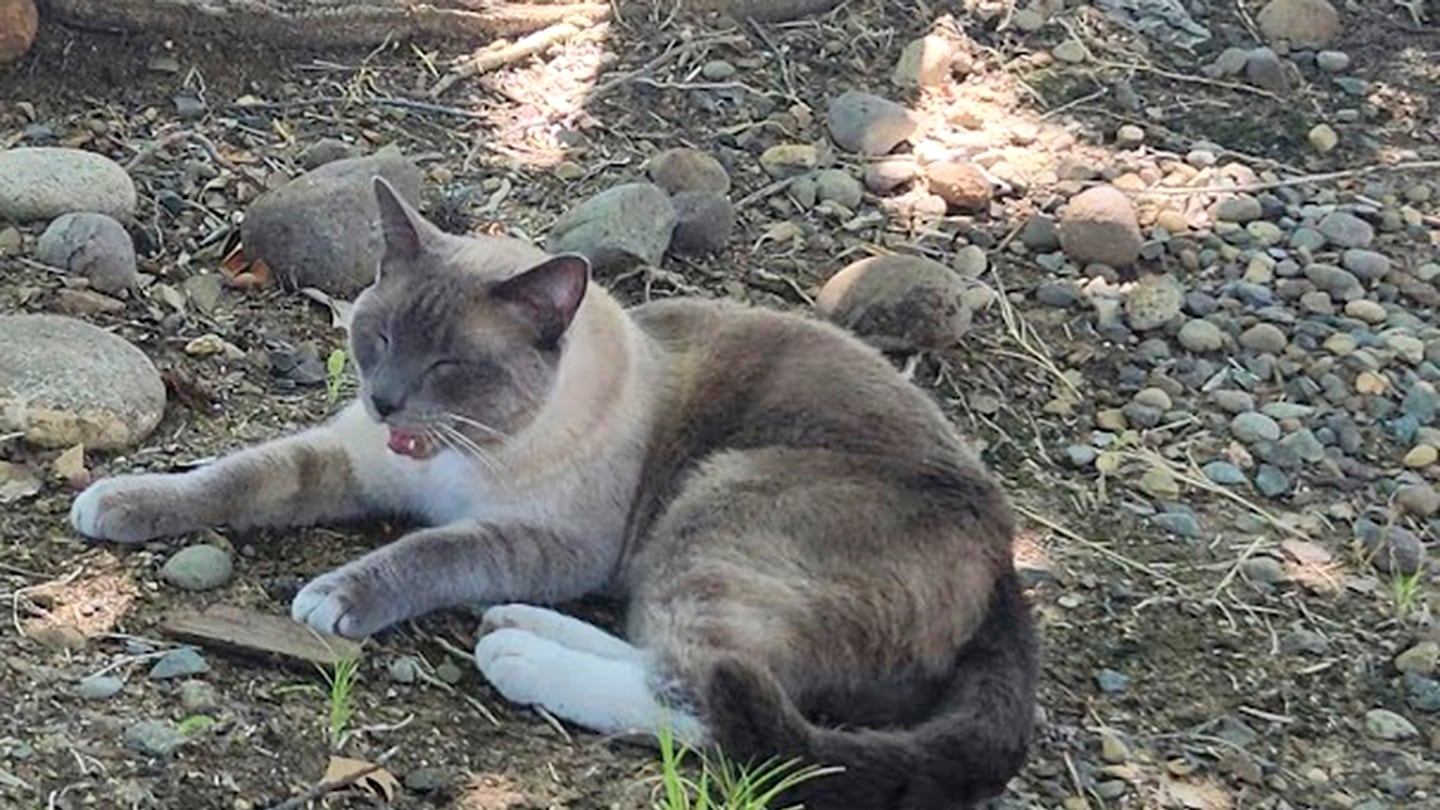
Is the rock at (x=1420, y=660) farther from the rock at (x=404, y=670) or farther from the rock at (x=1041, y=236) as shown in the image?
the rock at (x=404, y=670)

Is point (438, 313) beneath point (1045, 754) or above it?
above

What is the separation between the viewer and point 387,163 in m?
4.69

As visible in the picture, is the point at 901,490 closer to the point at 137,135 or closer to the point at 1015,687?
the point at 1015,687

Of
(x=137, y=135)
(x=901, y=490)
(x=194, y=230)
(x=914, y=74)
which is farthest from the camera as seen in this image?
(x=914, y=74)

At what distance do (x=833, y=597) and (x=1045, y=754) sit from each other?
485 mm

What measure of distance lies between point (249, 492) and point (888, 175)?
2270 millimetres

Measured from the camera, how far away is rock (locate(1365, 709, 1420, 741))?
11.9ft

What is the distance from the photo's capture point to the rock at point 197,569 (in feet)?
11.1

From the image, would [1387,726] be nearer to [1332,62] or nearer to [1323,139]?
[1323,139]

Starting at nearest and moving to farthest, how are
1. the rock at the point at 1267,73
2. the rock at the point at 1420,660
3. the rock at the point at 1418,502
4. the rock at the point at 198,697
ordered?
the rock at the point at 198,697
the rock at the point at 1420,660
the rock at the point at 1418,502
the rock at the point at 1267,73

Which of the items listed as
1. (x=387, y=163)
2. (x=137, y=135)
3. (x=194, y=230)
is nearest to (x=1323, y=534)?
(x=387, y=163)

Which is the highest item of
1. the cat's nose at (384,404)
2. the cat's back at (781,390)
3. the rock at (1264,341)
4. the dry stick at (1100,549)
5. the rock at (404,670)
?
the cat's nose at (384,404)

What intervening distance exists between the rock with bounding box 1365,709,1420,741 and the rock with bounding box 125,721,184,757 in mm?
2067

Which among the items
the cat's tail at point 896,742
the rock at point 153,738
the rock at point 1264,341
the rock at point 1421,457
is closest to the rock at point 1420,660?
the rock at point 1421,457
